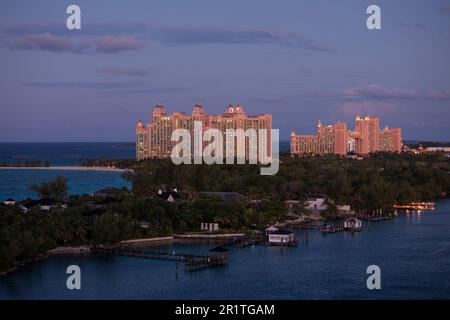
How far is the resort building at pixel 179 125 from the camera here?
33719mm

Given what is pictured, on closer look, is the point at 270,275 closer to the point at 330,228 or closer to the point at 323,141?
the point at 330,228

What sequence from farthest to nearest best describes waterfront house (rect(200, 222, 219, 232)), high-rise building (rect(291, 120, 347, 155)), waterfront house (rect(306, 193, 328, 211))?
high-rise building (rect(291, 120, 347, 155)), waterfront house (rect(306, 193, 328, 211)), waterfront house (rect(200, 222, 219, 232))

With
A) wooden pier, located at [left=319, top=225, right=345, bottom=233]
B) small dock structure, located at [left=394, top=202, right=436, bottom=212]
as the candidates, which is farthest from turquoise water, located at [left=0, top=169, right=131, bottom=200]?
wooden pier, located at [left=319, top=225, right=345, bottom=233]

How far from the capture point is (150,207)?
13.2 m

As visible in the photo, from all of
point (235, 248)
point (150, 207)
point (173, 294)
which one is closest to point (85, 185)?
point (150, 207)

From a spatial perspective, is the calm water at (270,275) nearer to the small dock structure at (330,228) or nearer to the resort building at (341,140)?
the small dock structure at (330,228)

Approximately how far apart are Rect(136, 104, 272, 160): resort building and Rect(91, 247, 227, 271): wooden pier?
1879 centimetres

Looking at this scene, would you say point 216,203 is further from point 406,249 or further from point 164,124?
point 164,124

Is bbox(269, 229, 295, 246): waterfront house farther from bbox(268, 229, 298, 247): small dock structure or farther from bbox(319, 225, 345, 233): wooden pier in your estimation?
bbox(319, 225, 345, 233): wooden pier

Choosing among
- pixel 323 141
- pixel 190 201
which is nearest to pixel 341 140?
pixel 323 141

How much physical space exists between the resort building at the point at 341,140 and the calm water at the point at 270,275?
95.9ft

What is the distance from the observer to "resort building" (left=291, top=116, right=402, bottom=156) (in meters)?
41.4

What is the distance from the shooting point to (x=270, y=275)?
9.62 meters
